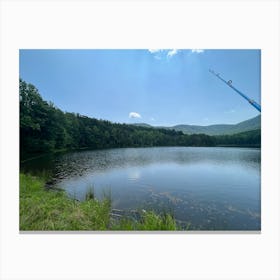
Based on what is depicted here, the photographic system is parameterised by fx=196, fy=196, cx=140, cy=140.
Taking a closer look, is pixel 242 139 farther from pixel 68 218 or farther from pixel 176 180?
pixel 68 218

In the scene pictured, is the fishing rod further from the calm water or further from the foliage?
the calm water

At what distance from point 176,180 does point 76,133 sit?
5.63 feet

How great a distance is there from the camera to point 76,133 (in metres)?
2.85

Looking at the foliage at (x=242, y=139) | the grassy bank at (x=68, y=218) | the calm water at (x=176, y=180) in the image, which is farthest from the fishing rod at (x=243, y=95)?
the grassy bank at (x=68, y=218)

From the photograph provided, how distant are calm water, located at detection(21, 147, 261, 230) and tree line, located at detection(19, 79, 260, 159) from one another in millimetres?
153

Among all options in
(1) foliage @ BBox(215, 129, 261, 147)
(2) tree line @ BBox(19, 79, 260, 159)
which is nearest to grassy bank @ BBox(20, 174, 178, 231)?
(2) tree line @ BBox(19, 79, 260, 159)

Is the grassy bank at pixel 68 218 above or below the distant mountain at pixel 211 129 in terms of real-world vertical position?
below

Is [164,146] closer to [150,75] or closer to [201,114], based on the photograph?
[201,114]

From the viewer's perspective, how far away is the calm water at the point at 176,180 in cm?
229

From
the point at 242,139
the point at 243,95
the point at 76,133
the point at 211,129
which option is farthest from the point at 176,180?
the point at 76,133

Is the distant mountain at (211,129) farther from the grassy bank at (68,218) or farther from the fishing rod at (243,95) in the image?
the grassy bank at (68,218)

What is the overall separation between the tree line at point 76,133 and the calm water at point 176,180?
0.15 meters
